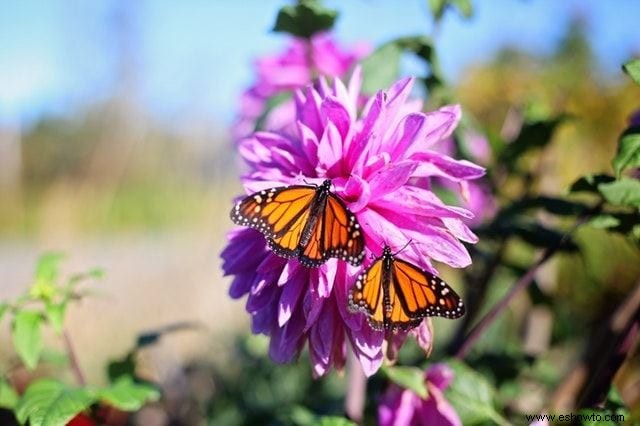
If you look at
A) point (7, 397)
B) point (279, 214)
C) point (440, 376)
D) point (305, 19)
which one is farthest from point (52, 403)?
point (305, 19)

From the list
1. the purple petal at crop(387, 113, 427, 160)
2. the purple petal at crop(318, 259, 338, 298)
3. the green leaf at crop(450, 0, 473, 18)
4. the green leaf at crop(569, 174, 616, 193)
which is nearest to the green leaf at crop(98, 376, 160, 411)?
the purple petal at crop(318, 259, 338, 298)

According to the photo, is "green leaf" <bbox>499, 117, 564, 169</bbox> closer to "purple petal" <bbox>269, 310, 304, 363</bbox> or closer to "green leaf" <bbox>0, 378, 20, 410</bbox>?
"purple petal" <bbox>269, 310, 304, 363</bbox>

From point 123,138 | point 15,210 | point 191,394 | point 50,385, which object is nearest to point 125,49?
point 123,138

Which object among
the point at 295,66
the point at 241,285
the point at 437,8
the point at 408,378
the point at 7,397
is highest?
the point at 437,8

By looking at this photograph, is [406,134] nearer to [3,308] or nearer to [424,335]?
[424,335]

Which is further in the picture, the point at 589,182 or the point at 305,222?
the point at 589,182
